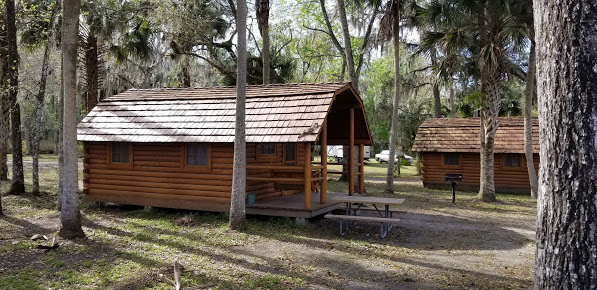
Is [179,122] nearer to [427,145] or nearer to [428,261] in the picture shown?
[428,261]

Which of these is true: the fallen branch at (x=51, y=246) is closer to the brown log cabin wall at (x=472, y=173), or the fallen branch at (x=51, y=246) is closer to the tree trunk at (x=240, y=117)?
the tree trunk at (x=240, y=117)

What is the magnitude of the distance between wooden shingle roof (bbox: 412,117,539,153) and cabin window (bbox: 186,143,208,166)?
1305 cm

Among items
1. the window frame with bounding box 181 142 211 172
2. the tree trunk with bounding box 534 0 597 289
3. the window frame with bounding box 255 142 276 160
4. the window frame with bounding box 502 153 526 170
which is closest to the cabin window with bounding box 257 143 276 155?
the window frame with bounding box 255 142 276 160

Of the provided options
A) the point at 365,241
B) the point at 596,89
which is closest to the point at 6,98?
the point at 365,241

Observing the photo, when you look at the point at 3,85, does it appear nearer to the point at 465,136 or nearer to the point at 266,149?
the point at 266,149

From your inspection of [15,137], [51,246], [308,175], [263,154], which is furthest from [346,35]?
[51,246]

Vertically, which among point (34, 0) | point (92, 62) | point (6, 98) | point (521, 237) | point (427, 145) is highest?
point (34, 0)

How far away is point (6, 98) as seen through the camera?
16.5m

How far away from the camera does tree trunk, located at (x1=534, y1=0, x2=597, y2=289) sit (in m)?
3.11

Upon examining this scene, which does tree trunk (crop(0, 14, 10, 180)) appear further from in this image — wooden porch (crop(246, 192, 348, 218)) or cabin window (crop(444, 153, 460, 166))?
cabin window (crop(444, 153, 460, 166))

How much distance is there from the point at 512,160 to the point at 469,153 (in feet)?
6.28

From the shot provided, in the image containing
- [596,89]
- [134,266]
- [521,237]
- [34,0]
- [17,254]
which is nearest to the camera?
[596,89]

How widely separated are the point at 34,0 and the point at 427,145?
1806 centimetres

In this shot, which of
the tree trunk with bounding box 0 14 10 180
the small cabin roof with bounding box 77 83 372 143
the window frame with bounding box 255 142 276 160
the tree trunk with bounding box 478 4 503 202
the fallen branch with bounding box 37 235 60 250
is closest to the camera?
the fallen branch with bounding box 37 235 60 250
